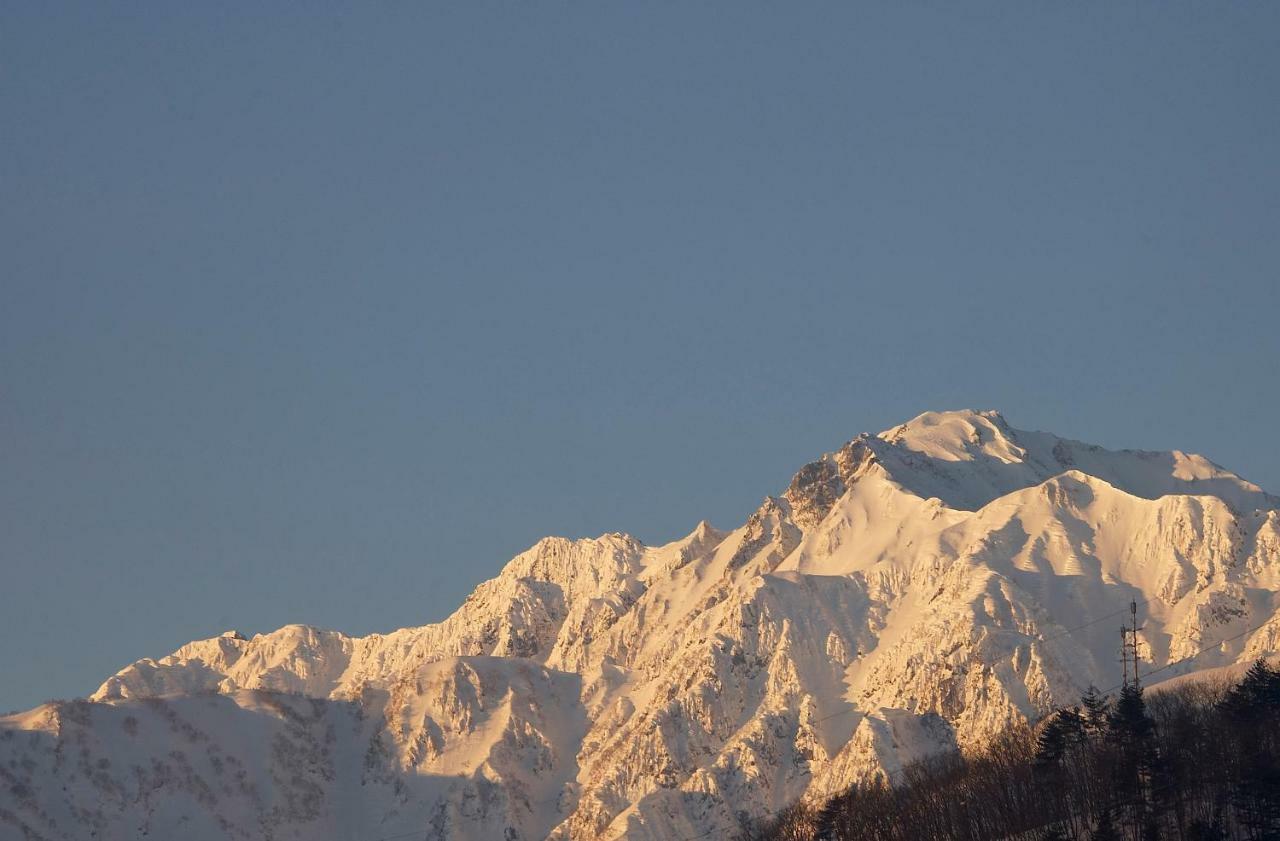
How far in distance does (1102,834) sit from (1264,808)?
1353 centimetres

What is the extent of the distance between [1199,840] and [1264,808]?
5.87 m

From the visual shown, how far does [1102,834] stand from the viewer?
19788 centimetres

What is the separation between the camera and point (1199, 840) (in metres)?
192

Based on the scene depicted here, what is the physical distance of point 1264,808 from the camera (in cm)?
19250

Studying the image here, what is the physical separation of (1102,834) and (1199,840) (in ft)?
28.6
